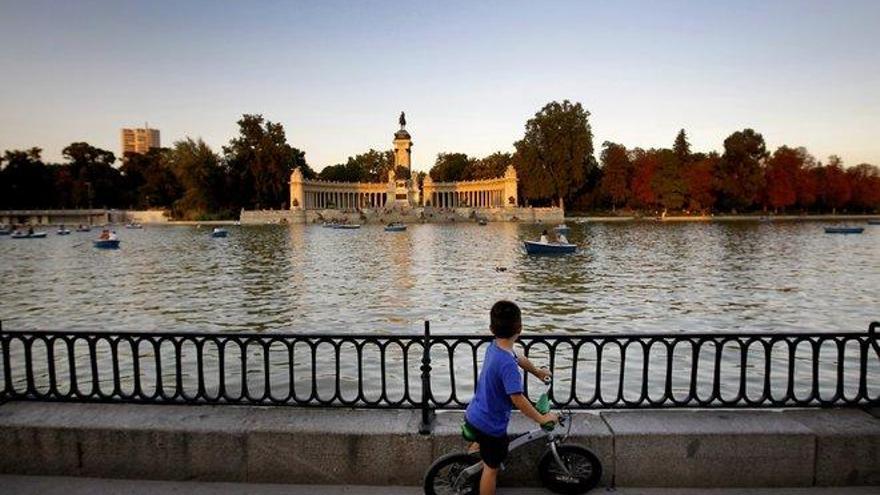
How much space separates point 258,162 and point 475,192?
4689cm

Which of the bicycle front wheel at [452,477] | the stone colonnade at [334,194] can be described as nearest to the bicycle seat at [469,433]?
the bicycle front wheel at [452,477]

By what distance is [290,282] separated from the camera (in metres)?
27.3

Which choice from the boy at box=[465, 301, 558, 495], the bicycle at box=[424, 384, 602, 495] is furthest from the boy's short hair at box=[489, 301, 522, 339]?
the bicycle at box=[424, 384, 602, 495]

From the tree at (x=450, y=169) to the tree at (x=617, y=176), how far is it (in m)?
45.9

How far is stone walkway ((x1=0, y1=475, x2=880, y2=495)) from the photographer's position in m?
5.48

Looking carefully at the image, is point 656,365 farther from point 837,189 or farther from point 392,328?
point 837,189

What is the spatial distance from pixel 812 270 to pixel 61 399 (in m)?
33.1

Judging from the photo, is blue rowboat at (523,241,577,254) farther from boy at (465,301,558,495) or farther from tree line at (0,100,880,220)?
tree line at (0,100,880,220)

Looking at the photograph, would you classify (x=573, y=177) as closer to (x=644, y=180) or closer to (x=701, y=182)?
(x=644, y=180)

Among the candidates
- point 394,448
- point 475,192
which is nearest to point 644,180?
point 475,192

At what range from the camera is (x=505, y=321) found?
5.00 m

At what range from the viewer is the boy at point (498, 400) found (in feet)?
16.4

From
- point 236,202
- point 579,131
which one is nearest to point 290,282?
point 579,131

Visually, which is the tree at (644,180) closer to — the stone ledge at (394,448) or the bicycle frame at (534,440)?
the stone ledge at (394,448)
